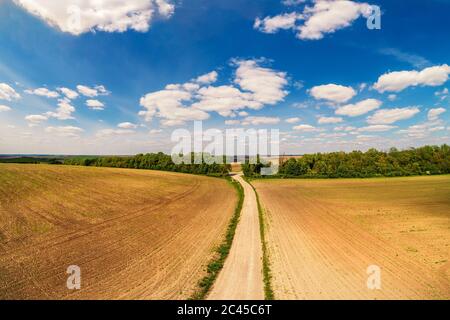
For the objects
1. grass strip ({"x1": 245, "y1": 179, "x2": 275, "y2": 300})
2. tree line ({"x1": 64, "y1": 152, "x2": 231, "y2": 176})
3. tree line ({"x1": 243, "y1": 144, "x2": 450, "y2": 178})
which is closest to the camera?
grass strip ({"x1": 245, "y1": 179, "x2": 275, "y2": 300})

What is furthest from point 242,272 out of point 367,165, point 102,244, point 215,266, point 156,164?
point 156,164

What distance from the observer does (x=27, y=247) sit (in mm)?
15797

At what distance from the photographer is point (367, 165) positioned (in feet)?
317

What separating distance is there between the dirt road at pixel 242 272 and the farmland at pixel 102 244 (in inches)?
51.6

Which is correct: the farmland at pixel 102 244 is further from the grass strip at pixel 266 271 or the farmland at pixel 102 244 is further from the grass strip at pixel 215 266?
the grass strip at pixel 266 271

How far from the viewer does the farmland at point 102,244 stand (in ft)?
38.7

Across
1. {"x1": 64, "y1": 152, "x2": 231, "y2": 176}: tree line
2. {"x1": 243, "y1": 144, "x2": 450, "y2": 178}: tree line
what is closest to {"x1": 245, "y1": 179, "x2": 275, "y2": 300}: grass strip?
{"x1": 243, "y1": 144, "x2": 450, "y2": 178}: tree line

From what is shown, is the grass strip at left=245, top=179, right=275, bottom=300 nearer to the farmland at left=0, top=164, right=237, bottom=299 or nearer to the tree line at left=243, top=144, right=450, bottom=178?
the farmland at left=0, top=164, right=237, bottom=299

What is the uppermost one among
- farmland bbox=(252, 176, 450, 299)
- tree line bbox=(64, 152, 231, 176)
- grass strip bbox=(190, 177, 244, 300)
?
tree line bbox=(64, 152, 231, 176)

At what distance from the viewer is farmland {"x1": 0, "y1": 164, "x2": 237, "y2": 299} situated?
11781 mm

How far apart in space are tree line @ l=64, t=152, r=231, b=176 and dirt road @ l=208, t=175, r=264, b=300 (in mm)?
81318

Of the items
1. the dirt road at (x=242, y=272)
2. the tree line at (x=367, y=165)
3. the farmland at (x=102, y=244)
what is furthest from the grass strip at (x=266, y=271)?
the tree line at (x=367, y=165)
